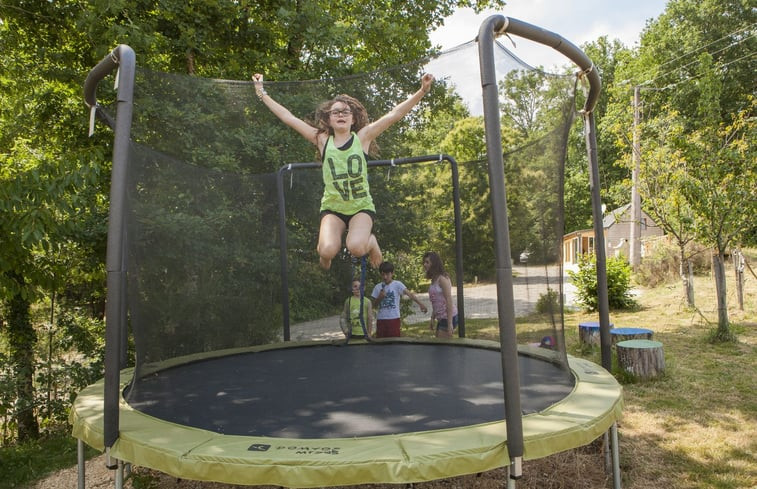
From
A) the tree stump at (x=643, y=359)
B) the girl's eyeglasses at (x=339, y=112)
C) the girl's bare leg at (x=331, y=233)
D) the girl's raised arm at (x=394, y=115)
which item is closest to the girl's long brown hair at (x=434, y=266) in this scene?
the girl's bare leg at (x=331, y=233)

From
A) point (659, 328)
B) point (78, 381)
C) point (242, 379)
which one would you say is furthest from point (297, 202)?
point (659, 328)

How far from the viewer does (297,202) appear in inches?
118

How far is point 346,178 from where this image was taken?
95.7 inches

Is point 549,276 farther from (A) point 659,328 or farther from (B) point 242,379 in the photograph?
(A) point 659,328

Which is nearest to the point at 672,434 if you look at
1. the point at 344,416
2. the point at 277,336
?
the point at 344,416

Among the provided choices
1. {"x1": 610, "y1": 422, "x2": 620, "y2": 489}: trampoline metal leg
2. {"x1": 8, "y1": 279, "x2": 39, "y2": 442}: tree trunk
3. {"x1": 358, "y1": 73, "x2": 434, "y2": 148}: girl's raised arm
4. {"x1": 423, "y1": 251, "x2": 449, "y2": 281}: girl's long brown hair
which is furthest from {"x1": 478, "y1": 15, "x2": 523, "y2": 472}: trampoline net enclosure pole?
{"x1": 8, "y1": 279, "x2": 39, "y2": 442}: tree trunk

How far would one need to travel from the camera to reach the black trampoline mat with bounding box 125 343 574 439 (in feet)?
5.33

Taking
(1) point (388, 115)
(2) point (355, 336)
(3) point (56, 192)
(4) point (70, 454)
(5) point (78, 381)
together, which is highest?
(1) point (388, 115)

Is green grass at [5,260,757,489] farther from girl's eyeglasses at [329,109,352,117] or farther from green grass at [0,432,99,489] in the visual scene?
girl's eyeglasses at [329,109,352,117]

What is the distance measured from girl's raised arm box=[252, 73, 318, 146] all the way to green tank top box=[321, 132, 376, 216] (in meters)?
0.12

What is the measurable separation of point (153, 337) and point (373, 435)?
1117 mm

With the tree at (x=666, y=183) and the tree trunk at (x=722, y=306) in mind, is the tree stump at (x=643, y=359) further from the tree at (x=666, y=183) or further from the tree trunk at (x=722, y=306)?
the tree at (x=666, y=183)

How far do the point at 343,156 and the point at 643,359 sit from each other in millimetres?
2221

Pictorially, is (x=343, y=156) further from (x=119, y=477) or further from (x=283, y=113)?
(x=119, y=477)
